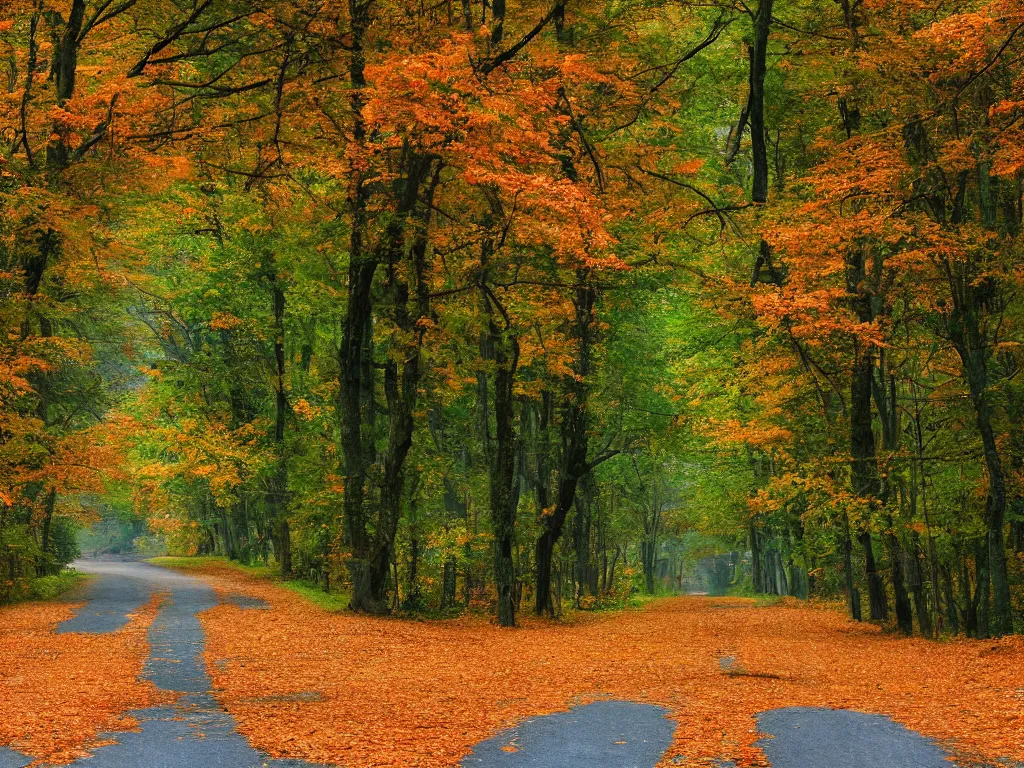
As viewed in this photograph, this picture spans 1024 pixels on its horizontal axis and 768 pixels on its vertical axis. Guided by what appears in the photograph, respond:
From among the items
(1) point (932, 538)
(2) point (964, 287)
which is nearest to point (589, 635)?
(1) point (932, 538)

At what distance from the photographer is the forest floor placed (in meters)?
7.61

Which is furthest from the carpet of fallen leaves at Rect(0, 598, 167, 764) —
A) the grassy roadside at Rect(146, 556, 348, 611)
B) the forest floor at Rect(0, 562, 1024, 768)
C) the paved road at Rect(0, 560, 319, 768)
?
the grassy roadside at Rect(146, 556, 348, 611)

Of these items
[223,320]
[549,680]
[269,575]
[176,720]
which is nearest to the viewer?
[176,720]

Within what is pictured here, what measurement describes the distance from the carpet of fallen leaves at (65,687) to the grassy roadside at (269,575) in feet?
22.2

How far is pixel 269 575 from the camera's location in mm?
34312

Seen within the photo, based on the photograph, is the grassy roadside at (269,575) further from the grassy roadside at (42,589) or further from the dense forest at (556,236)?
the grassy roadside at (42,589)

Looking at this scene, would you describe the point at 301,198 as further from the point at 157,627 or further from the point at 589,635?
the point at 589,635

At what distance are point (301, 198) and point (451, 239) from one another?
4488 mm

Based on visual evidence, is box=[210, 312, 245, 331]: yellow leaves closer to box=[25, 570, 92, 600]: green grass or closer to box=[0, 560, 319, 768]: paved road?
box=[25, 570, 92, 600]: green grass

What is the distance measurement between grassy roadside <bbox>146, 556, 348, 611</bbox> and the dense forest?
108cm

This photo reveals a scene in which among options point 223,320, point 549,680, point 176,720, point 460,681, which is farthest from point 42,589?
Answer: point 176,720

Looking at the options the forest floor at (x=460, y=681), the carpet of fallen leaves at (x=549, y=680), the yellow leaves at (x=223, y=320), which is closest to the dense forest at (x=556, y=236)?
the carpet of fallen leaves at (x=549, y=680)

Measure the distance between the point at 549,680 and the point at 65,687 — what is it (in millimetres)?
5607

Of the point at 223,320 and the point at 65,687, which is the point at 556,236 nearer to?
the point at 65,687
